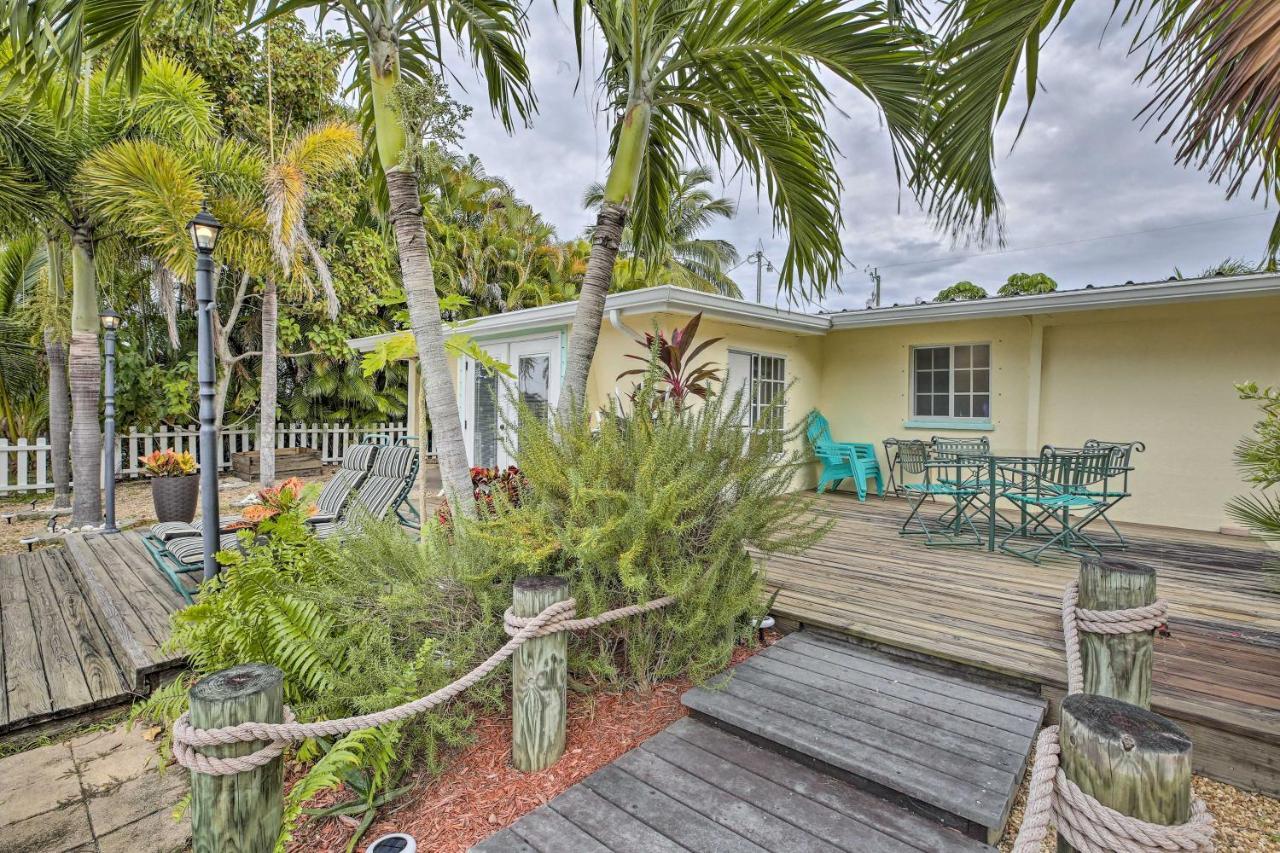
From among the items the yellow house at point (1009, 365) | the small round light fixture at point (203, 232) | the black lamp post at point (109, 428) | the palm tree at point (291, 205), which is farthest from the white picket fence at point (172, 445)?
Answer: the yellow house at point (1009, 365)

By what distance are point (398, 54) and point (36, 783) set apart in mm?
4038

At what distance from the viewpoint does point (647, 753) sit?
2.38m

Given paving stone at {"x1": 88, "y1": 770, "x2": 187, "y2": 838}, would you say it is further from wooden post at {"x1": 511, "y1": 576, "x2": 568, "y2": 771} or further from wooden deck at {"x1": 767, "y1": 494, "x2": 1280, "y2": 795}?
Answer: wooden deck at {"x1": 767, "y1": 494, "x2": 1280, "y2": 795}

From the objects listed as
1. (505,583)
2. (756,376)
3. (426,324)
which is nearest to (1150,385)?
(756,376)

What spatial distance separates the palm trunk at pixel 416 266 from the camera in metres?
3.41

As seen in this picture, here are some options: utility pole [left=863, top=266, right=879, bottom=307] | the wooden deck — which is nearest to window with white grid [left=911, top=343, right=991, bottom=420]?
the wooden deck

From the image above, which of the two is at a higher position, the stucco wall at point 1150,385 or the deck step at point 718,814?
the stucco wall at point 1150,385

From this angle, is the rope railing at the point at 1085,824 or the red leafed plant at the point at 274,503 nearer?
the rope railing at the point at 1085,824

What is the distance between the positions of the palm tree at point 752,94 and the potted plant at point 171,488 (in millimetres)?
5455

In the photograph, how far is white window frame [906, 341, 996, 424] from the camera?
23.8ft

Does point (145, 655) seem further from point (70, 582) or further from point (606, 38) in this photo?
point (606, 38)

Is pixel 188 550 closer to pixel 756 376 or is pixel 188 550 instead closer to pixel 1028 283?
pixel 756 376

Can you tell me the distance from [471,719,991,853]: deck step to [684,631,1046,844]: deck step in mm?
88

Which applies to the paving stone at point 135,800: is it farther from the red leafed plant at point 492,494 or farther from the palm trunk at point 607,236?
the palm trunk at point 607,236
